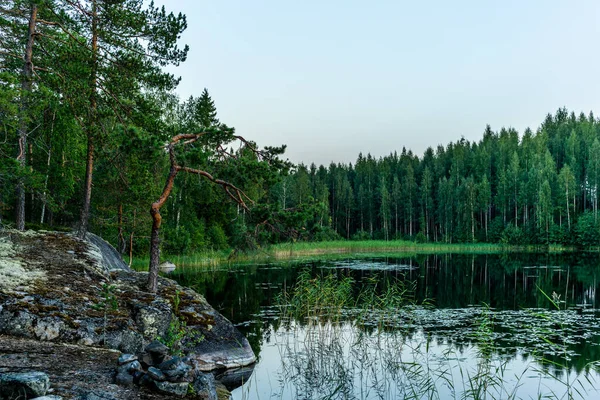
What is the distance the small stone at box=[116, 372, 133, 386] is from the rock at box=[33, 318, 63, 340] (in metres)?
2.22

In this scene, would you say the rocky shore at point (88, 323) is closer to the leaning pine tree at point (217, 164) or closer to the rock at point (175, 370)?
the rock at point (175, 370)

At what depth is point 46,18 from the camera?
1483cm

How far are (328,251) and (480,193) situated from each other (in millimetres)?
33172

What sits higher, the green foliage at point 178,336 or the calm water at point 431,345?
the green foliage at point 178,336

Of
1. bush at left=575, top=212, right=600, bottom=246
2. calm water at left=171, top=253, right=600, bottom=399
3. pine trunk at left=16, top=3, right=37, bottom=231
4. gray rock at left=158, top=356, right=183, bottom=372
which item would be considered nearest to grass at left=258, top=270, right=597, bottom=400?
calm water at left=171, top=253, right=600, bottom=399

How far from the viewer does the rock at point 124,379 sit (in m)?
5.78

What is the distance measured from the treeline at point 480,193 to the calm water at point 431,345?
1375 inches

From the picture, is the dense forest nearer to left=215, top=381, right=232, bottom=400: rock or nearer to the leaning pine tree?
the leaning pine tree

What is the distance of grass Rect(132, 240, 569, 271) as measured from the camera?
32.2 m

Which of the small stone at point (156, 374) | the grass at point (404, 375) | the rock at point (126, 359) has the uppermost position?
the rock at point (126, 359)

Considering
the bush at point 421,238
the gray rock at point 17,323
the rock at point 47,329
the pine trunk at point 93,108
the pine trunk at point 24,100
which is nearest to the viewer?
the gray rock at point 17,323

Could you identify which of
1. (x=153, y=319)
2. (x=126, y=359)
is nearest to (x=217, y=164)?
(x=153, y=319)

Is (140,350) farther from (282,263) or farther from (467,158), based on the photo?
(467,158)

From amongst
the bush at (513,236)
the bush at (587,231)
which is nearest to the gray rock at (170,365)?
the bush at (587,231)
